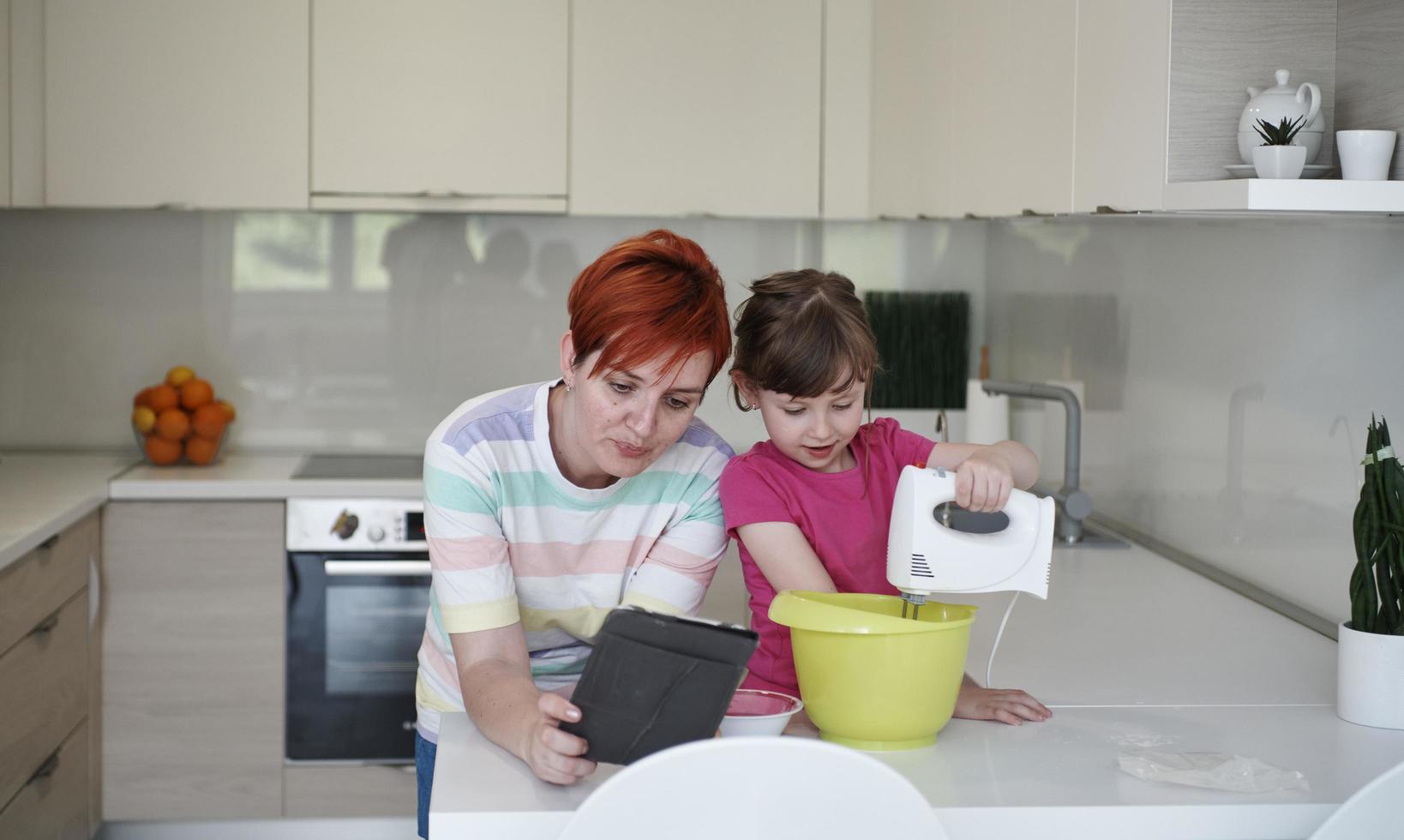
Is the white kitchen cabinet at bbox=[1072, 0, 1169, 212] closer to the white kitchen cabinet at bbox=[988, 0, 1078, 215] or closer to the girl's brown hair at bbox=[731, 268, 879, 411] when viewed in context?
the white kitchen cabinet at bbox=[988, 0, 1078, 215]

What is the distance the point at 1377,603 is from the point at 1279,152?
1.64 feet

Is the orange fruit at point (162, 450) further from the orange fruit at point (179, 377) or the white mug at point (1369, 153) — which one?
the white mug at point (1369, 153)

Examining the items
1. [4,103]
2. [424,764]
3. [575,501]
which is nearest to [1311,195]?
[575,501]

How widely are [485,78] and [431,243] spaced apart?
0.56 meters

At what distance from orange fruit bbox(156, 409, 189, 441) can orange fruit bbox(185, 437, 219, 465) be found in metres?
0.03

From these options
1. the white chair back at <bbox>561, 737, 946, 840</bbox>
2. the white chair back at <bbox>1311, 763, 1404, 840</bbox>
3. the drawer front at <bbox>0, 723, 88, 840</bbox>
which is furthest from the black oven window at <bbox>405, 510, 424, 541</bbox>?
the white chair back at <bbox>1311, 763, 1404, 840</bbox>

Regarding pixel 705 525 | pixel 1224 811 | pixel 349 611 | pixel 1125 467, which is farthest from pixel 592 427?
pixel 349 611

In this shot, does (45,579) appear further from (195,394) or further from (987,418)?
(987,418)

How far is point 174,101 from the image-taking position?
10.2ft

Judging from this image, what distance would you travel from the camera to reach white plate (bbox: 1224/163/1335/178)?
60.9 inches

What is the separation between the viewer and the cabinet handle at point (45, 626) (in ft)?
8.38

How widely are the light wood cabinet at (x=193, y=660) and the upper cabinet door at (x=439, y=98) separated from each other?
84 centimetres

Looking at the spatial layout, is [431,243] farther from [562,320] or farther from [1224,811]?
[1224,811]

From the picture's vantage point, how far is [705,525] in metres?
1.61
